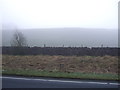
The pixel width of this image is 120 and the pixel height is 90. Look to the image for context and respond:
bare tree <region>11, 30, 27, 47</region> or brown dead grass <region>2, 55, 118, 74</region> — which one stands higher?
bare tree <region>11, 30, 27, 47</region>

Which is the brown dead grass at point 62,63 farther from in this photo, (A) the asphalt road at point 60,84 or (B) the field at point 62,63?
(A) the asphalt road at point 60,84

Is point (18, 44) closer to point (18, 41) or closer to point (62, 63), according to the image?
point (18, 41)

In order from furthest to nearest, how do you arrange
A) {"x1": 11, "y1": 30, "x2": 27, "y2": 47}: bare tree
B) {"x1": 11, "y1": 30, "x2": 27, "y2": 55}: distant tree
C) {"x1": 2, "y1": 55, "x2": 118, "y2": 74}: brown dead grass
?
{"x1": 11, "y1": 30, "x2": 27, "y2": 47}: bare tree, {"x1": 11, "y1": 30, "x2": 27, "y2": 55}: distant tree, {"x1": 2, "y1": 55, "x2": 118, "y2": 74}: brown dead grass

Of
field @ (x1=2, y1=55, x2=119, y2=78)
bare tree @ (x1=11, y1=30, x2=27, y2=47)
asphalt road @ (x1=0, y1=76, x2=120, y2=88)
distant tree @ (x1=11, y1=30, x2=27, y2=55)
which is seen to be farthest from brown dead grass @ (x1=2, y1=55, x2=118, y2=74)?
bare tree @ (x1=11, y1=30, x2=27, y2=47)

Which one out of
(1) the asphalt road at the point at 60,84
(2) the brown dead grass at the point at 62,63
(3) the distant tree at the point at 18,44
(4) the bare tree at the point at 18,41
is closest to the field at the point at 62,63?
(2) the brown dead grass at the point at 62,63

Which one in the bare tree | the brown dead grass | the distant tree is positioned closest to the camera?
the brown dead grass

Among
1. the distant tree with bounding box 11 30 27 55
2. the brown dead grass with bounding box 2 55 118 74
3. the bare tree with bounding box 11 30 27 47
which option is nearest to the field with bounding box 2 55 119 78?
the brown dead grass with bounding box 2 55 118 74

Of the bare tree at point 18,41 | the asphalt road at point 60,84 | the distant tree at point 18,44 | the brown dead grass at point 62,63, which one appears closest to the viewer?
the asphalt road at point 60,84

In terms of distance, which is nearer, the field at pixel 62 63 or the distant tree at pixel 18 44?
the field at pixel 62 63

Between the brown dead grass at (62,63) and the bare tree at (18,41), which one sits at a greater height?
the bare tree at (18,41)

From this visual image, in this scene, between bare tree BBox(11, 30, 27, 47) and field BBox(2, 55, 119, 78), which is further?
bare tree BBox(11, 30, 27, 47)

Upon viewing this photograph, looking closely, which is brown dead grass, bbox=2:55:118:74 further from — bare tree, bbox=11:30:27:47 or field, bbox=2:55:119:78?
bare tree, bbox=11:30:27:47

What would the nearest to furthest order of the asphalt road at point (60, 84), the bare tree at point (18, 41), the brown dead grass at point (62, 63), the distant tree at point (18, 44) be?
the asphalt road at point (60, 84) → the brown dead grass at point (62, 63) → the distant tree at point (18, 44) → the bare tree at point (18, 41)

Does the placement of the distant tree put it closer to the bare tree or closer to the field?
the bare tree
